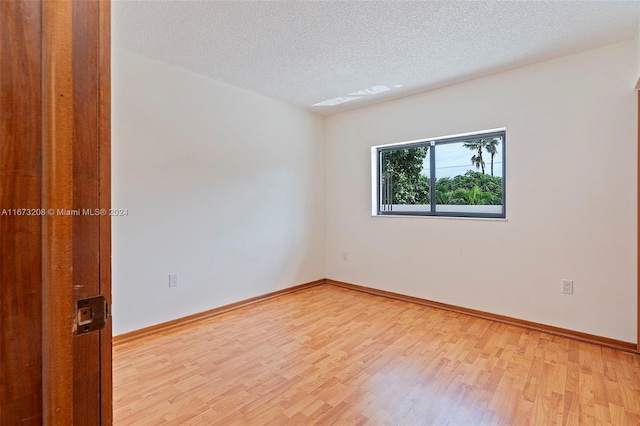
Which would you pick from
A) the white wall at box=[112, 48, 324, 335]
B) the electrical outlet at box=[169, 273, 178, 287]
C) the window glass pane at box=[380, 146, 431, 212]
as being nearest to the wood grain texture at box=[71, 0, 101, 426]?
the white wall at box=[112, 48, 324, 335]

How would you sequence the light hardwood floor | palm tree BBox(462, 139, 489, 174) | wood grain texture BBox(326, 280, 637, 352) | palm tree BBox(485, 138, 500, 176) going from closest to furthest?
the light hardwood floor < wood grain texture BBox(326, 280, 637, 352) < palm tree BBox(485, 138, 500, 176) < palm tree BBox(462, 139, 489, 174)

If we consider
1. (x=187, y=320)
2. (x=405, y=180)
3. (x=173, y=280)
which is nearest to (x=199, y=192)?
(x=173, y=280)

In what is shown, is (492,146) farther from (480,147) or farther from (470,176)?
(470,176)

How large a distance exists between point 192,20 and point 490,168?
2950mm

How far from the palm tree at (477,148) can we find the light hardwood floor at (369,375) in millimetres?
1573

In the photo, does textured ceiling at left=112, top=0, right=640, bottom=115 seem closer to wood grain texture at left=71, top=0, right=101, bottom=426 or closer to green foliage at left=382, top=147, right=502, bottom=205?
green foliage at left=382, top=147, right=502, bottom=205

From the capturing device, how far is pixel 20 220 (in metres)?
0.48

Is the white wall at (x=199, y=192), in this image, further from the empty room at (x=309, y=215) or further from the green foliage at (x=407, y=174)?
the green foliage at (x=407, y=174)

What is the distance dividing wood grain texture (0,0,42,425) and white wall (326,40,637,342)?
3335mm

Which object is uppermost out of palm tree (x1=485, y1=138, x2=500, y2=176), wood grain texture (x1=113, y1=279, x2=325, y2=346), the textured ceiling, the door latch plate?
the textured ceiling

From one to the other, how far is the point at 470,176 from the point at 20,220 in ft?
11.7

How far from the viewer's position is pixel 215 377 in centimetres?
206

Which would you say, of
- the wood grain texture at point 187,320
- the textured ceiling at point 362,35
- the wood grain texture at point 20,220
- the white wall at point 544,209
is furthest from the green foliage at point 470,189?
the wood grain texture at point 20,220

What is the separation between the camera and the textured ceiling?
6.70ft
